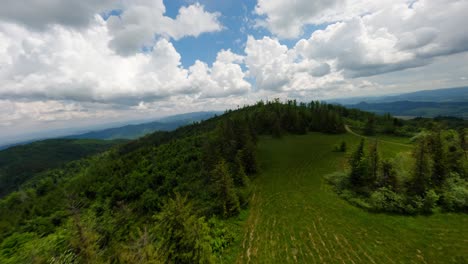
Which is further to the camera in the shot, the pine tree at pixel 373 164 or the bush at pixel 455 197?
the pine tree at pixel 373 164

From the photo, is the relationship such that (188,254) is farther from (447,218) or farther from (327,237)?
(447,218)

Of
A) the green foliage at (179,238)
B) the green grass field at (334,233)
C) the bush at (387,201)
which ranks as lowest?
the green grass field at (334,233)

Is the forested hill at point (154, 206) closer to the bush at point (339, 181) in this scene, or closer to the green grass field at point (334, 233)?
the green grass field at point (334, 233)

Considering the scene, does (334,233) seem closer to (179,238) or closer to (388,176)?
(388,176)

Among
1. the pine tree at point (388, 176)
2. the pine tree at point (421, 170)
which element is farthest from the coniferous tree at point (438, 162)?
the pine tree at point (388, 176)

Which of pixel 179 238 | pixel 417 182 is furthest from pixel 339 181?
pixel 179 238
